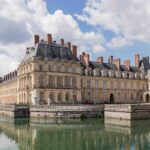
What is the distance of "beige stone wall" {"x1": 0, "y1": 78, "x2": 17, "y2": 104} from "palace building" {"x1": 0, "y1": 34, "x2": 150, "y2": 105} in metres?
0.97

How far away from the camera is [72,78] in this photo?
46.9 m

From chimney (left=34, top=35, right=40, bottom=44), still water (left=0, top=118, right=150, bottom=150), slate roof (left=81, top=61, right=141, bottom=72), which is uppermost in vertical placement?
chimney (left=34, top=35, right=40, bottom=44)

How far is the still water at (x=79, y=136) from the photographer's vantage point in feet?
68.1

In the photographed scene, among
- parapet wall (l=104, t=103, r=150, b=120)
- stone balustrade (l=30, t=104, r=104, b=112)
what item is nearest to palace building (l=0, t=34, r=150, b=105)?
stone balustrade (l=30, t=104, r=104, b=112)

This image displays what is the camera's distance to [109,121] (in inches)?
1307

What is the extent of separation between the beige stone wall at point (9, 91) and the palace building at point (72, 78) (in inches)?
38.4

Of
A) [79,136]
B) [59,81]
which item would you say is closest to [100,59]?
[59,81]

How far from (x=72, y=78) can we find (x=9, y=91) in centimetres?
2338

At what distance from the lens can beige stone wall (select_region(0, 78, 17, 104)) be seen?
60403 mm

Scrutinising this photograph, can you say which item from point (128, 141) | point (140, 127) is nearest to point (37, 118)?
point (140, 127)

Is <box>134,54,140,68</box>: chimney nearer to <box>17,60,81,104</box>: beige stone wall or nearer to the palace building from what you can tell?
the palace building

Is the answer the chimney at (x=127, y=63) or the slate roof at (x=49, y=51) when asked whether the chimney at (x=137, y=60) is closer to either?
the chimney at (x=127, y=63)

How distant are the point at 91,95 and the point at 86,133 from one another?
25362 mm

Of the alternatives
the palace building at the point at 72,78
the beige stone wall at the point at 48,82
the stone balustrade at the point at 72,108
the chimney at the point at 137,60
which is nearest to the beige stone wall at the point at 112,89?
the palace building at the point at 72,78
